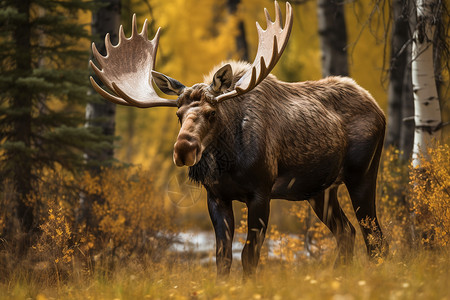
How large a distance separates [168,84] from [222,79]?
50 cm

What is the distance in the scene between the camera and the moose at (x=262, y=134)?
536 centimetres

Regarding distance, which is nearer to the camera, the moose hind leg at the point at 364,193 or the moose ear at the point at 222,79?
the moose ear at the point at 222,79

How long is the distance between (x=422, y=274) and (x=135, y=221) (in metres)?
4.52

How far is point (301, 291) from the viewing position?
3939 mm

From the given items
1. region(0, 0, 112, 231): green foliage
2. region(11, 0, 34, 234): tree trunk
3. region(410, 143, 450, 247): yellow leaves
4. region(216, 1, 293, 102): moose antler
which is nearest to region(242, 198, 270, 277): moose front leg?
region(216, 1, 293, 102): moose antler

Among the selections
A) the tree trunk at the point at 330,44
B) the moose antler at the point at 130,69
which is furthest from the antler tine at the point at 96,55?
the tree trunk at the point at 330,44

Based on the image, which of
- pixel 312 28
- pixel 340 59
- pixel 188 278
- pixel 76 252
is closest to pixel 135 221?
pixel 76 252

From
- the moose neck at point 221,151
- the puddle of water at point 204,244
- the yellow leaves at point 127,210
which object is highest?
the moose neck at point 221,151

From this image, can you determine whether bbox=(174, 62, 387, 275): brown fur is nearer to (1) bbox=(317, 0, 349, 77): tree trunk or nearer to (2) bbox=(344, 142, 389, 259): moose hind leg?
(2) bbox=(344, 142, 389, 259): moose hind leg

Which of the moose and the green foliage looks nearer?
the moose

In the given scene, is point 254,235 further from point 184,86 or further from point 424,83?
point 424,83

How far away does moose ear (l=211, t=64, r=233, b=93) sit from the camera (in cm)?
533

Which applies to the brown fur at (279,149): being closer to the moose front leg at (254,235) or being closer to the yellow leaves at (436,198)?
the moose front leg at (254,235)

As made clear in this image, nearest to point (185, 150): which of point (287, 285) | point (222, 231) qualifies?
point (222, 231)
